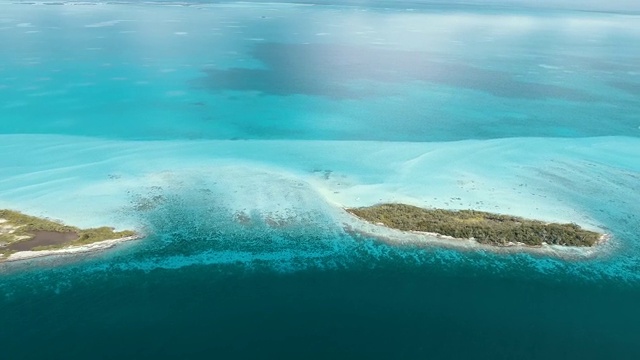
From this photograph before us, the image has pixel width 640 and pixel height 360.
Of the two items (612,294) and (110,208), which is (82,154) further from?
(612,294)

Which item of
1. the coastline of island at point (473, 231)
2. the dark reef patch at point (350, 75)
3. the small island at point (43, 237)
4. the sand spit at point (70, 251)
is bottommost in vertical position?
the coastline of island at point (473, 231)

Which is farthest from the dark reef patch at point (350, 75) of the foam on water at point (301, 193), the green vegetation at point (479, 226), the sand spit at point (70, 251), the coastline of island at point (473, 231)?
the sand spit at point (70, 251)

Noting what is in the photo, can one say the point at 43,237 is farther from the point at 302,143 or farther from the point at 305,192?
the point at 302,143

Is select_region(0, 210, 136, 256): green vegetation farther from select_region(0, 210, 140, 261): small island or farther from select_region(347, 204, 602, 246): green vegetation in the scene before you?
select_region(347, 204, 602, 246): green vegetation

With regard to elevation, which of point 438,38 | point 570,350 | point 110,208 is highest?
point 438,38

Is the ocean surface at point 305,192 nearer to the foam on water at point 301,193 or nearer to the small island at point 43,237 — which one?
the foam on water at point 301,193

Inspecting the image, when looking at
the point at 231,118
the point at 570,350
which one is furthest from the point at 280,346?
the point at 231,118
